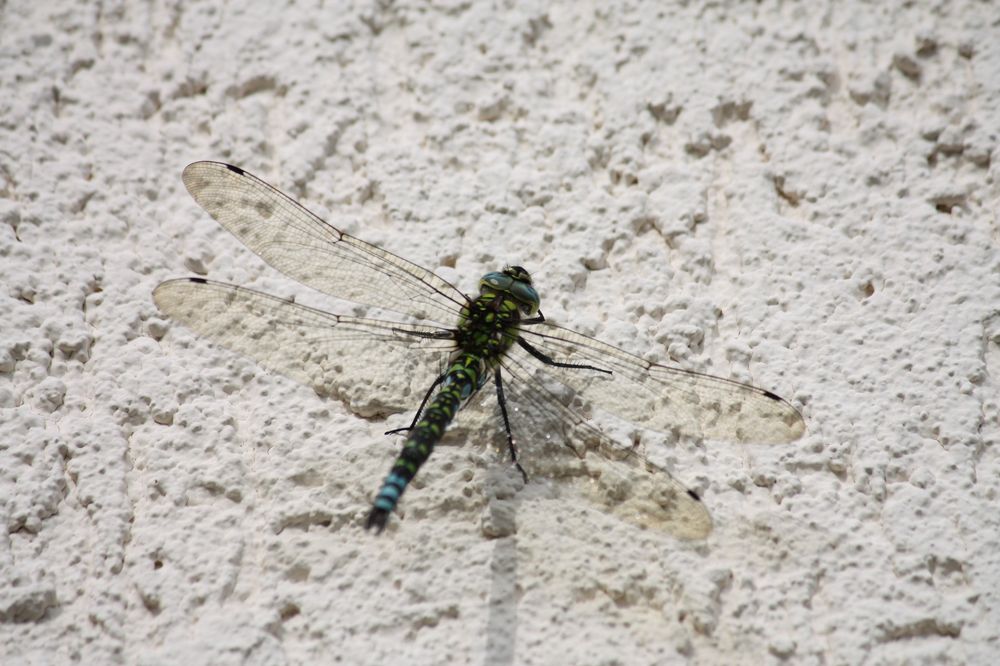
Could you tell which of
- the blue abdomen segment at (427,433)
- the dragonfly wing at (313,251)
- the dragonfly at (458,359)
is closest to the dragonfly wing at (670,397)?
the dragonfly at (458,359)

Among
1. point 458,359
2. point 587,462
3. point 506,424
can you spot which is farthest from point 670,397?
point 458,359

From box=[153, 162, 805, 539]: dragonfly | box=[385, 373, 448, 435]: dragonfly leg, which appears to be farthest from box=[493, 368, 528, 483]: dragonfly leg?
box=[385, 373, 448, 435]: dragonfly leg

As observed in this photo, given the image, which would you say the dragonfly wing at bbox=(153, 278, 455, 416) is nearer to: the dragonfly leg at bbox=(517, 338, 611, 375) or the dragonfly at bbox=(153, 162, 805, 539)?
the dragonfly at bbox=(153, 162, 805, 539)

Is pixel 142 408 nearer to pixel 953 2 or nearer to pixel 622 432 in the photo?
pixel 622 432

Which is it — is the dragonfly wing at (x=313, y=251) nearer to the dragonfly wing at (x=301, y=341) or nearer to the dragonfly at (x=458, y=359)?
the dragonfly at (x=458, y=359)

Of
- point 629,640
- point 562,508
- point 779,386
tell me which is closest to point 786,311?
point 779,386

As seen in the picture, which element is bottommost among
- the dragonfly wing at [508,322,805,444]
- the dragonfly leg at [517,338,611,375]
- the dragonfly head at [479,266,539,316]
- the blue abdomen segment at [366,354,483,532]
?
the blue abdomen segment at [366,354,483,532]

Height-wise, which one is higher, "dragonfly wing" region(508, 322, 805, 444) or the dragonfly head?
the dragonfly head
